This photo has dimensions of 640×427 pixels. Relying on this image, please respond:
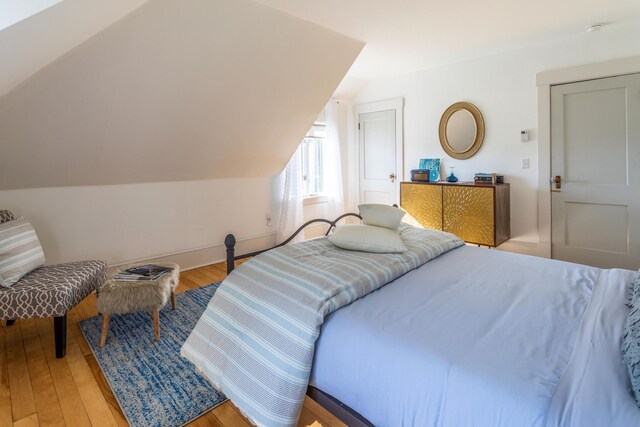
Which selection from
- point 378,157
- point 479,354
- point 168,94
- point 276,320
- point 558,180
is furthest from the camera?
point 378,157

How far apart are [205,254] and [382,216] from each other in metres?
2.62

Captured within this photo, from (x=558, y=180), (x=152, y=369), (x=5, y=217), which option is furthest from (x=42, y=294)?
(x=558, y=180)

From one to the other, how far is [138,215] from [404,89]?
3.61 meters

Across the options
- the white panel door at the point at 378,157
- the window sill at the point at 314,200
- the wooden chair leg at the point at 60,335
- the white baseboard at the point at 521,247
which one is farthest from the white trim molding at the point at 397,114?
the wooden chair leg at the point at 60,335

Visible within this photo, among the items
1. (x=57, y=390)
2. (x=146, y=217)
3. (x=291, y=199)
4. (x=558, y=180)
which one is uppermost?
(x=558, y=180)

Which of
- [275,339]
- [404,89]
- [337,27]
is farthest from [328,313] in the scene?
[404,89]

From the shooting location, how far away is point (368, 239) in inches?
83.8

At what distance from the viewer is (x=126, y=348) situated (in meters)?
2.39

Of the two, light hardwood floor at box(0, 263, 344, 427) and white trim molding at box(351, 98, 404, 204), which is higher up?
white trim molding at box(351, 98, 404, 204)

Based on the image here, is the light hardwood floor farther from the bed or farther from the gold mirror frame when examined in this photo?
the gold mirror frame

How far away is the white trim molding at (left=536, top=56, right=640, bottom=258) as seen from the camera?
3.49m

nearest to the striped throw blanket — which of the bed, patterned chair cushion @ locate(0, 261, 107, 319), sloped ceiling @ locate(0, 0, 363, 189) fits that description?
the bed

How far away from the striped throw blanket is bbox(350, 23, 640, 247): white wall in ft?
8.36

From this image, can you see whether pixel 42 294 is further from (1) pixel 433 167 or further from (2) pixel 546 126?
(2) pixel 546 126
